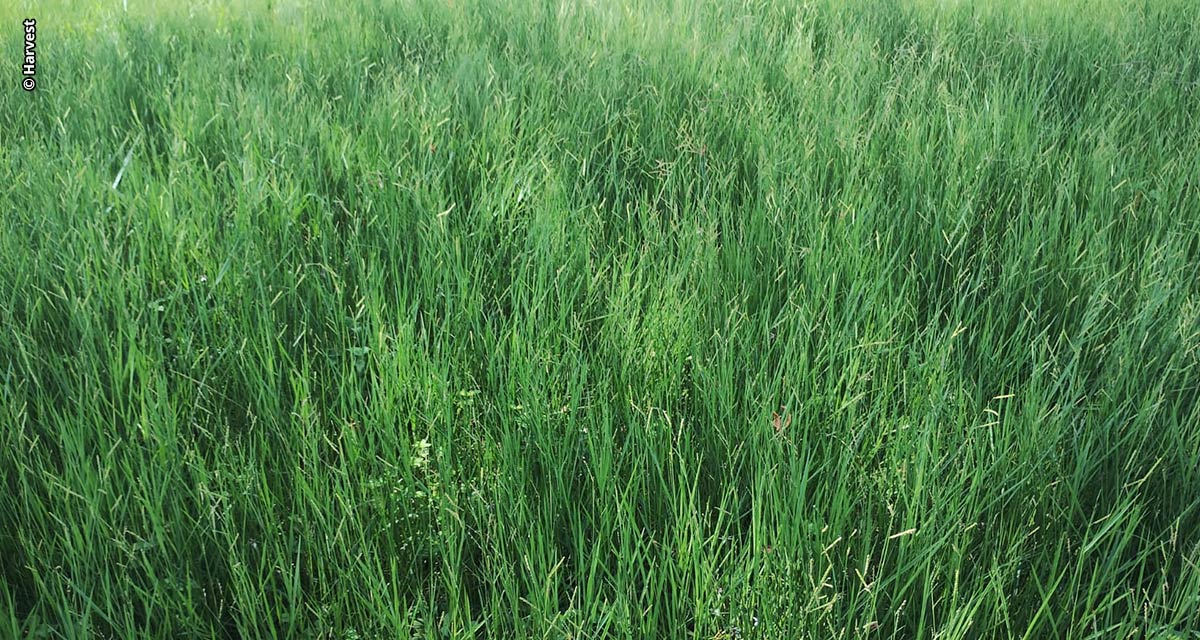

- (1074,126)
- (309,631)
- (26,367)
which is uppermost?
(1074,126)

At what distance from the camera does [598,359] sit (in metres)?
1.31

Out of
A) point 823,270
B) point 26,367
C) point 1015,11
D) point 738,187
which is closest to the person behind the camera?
point 26,367

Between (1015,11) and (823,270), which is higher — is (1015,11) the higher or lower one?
the higher one

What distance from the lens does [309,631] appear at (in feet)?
3.14

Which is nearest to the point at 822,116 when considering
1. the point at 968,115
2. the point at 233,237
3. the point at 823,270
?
the point at 968,115

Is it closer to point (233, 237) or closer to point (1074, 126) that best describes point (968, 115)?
point (1074, 126)

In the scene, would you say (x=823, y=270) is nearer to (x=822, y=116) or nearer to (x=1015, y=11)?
(x=822, y=116)

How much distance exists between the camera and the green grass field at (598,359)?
0.98 metres

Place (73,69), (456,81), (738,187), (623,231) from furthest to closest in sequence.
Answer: (73,69) → (456,81) → (738,187) → (623,231)

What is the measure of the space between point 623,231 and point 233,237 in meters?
0.69

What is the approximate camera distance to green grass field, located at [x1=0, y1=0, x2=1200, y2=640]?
3.22 ft

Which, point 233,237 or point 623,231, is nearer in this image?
point 233,237

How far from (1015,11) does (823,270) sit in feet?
7.50

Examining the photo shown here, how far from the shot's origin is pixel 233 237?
158 centimetres
